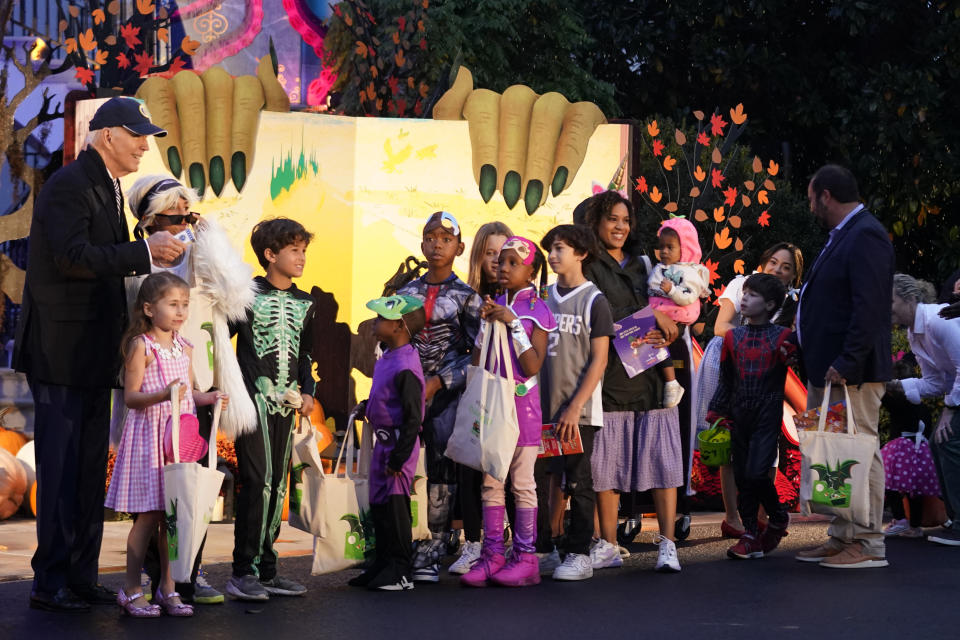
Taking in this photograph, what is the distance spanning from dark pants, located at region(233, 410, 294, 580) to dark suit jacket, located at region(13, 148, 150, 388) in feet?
2.38

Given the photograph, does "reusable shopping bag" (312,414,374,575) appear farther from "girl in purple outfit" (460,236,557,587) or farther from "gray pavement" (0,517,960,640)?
"girl in purple outfit" (460,236,557,587)

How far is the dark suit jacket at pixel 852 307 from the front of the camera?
7387mm

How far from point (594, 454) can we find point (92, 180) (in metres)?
3.14

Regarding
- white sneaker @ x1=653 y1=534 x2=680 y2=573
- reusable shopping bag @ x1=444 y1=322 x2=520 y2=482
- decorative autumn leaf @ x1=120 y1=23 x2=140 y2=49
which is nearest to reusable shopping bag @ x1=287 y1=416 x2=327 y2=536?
reusable shopping bag @ x1=444 y1=322 x2=520 y2=482

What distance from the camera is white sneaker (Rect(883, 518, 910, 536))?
9094 millimetres

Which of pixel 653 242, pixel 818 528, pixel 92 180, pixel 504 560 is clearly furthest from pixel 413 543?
pixel 653 242

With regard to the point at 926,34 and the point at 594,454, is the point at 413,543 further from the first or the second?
the point at 926,34

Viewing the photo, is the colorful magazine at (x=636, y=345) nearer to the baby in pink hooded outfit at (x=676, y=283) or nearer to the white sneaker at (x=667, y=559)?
the baby in pink hooded outfit at (x=676, y=283)

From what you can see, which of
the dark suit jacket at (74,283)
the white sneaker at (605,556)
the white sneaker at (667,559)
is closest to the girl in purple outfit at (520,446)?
the white sneaker at (605,556)

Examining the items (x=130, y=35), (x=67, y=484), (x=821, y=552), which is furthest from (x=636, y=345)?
(x=130, y=35)

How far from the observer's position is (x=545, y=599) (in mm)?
6645

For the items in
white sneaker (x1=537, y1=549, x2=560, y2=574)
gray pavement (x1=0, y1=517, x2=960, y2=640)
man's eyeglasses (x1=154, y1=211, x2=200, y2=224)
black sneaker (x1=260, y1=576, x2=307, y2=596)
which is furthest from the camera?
white sneaker (x1=537, y1=549, x2=560, y2=574)

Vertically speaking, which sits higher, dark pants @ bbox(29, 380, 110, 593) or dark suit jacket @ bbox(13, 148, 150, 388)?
dark suit jacket @ bbox(13, 148, 150, 388)

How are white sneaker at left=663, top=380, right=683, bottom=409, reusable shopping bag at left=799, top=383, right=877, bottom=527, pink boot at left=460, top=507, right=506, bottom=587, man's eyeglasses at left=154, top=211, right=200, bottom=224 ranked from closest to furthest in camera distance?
man's eyeglasses at left=154, top=211, right=200, bottom=224
pink boot at left=460, top=507, right=506, bottom=587
reusable shopping bag at left=799, top=383, right=877, bottom=527
white sneaker at left=663, top=380, right=683, bottom=409
